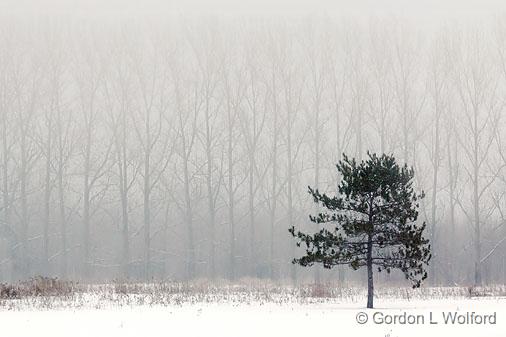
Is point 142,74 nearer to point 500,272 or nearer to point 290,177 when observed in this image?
point 290,177

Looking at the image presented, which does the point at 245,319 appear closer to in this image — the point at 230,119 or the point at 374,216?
the point at 374,216

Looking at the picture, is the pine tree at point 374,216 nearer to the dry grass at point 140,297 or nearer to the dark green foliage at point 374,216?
the dark green foliage at point 374,216

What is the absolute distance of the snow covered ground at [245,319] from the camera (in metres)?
13.5

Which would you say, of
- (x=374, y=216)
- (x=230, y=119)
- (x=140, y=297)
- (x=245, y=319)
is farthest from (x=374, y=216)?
(x=230, y=119)

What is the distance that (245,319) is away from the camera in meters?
15.9

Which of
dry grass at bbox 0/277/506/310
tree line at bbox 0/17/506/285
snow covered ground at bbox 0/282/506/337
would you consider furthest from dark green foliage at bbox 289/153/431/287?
tree line at bbox 0/17/506/285

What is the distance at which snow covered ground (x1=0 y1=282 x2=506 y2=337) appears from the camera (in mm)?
13461

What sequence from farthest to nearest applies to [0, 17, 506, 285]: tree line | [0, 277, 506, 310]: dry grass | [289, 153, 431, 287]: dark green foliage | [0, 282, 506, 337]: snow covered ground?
[0, 17, 506, 285]: tree line → [0, 277, 506, 310]: dry grass → [289, 153, 431, 287]: dark green foliage → [0, 282, 506, 337]: snow covered ground

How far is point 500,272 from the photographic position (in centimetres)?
4581

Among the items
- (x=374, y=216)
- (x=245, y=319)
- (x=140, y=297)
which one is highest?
(x=374, y=216)

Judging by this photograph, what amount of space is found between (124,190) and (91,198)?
2.90m

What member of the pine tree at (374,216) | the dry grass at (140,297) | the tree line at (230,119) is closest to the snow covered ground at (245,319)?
the dry grass at (140,297)

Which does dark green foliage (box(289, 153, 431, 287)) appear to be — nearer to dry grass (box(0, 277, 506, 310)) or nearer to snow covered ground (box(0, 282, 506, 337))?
snow covered ground (box(0, 282, 506, 337))

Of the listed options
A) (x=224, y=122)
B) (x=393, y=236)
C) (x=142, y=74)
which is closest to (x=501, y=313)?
(x=393, y=236)
